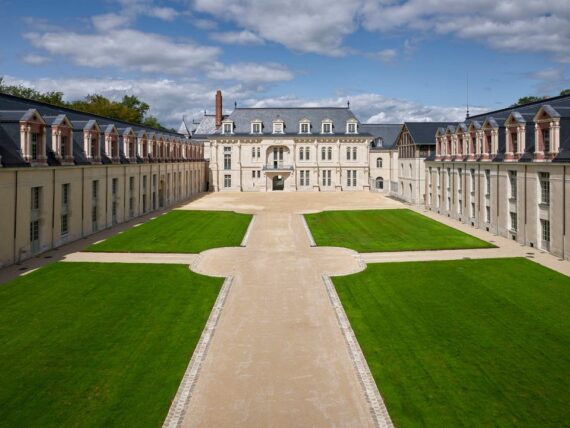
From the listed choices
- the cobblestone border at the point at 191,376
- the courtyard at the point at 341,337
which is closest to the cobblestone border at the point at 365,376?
the courtyard at the point at 341,337

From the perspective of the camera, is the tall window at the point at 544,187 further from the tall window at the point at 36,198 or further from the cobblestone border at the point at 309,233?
the tall window at the point at 36,198

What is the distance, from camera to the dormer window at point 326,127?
81375mm

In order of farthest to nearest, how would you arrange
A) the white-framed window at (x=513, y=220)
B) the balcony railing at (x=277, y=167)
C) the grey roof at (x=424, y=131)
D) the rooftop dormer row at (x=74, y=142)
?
1. the balcony railing at (x=277, y=167)
2. the grey roof at (x=424, y=131)
3. the white-framed window at (x=513, y=220)
4. the rooftop dormer row at (x=74, y=142)

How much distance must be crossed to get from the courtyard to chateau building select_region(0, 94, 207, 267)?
3.12 metres

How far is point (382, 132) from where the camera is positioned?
86.9 metres

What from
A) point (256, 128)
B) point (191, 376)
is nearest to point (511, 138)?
point (191, 376)

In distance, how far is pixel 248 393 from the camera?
12.0 metres

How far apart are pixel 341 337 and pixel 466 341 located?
4.10 metres

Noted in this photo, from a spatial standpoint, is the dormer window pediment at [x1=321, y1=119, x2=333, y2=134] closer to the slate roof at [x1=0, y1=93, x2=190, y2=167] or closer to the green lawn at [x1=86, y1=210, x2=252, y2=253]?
the green lawn at [x1=86, y1=210, x2=252, y2=253]

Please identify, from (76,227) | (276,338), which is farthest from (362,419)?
(76,227)

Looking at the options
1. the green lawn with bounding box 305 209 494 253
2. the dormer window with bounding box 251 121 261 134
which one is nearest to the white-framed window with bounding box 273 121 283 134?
the dormer window with bounding box 251 121 261 134

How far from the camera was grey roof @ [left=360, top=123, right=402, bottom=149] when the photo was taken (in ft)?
281

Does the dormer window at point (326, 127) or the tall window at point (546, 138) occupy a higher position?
the dormer window at point (326, 127)

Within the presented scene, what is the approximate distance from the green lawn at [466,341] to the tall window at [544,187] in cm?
653
